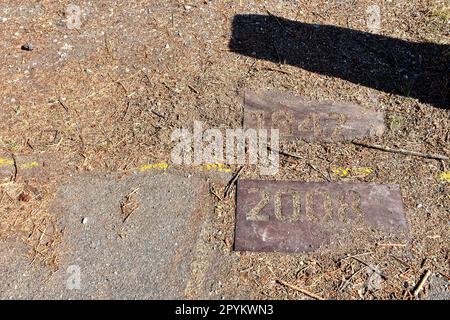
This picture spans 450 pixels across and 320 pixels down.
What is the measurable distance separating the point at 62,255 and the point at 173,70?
2.05 m

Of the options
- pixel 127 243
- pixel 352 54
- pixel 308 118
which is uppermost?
pixel 352 54

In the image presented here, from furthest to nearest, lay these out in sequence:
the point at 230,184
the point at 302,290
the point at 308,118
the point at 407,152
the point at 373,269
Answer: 1. the point at 308,118
2. the point at 407,152
3. the point at 230,184
4. the point at 373,269
5. the point at 302,290

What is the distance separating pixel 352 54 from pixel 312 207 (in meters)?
1.93

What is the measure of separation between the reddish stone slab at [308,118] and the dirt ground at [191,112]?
91 mm

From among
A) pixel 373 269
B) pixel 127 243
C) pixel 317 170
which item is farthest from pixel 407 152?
pixel 127 243

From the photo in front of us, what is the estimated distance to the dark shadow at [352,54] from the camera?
4.43 meters

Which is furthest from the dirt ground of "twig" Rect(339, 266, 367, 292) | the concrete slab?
the concrete slab

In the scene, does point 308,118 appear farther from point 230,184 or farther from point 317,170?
point 230,184

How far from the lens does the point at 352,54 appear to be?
4.71 meters

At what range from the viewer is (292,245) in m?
3.29

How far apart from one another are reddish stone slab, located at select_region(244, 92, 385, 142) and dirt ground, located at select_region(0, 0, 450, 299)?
91mm

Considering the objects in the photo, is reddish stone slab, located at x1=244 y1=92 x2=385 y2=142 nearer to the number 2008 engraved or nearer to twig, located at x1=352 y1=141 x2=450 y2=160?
twig, located at x1=352 y1=141 x2=450 y2=160

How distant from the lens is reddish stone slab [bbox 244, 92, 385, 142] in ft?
13.1

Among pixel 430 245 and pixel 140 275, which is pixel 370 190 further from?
pixel 140 275
